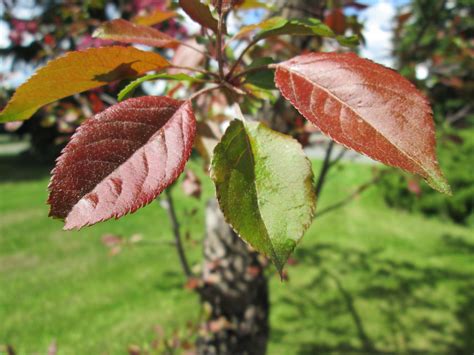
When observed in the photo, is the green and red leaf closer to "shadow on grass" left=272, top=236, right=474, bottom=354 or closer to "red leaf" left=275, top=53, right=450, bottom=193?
"red leaf" left=275, top=53, right=450, bottom=193

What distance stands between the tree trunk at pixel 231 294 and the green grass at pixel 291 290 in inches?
18.2

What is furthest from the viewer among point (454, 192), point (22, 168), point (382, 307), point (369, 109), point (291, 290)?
point (22, 168)

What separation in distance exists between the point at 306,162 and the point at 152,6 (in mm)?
1666

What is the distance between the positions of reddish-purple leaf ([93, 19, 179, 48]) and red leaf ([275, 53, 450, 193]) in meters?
0.22

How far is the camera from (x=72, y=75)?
45 cm

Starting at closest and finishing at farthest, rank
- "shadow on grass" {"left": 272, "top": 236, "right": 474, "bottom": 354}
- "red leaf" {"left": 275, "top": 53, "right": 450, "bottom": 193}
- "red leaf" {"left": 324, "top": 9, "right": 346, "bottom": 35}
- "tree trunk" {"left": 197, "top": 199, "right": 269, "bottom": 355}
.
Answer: "red leaf" {"left": 275, "top": 53, "right": 450, "bottom": 193} < "red leaf" {"left": 324, "top": 9, "right": 346, "bottom": 35} < "tree trunk" {"left": 197, "top": 199, "right": 269, "bottom": 355} < "shadow on grass" {"left": 272, "top": 236, "right": 474, "bottom": 354}

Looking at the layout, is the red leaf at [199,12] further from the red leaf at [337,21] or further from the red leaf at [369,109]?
the red leaf at [337,21]

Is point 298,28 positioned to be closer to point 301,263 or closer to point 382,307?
point 382,307

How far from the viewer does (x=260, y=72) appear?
0.63 m

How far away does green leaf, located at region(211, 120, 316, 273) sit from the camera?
0.39m

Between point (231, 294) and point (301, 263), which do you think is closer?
point (231, 294)

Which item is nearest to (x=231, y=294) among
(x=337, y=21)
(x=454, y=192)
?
(x=337, y=21)

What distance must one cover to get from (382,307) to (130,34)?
3.89m

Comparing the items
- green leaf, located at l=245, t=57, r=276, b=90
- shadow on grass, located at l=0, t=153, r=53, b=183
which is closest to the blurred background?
green leaf, located at l=245, t=57, r=276, b=90
